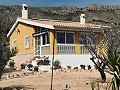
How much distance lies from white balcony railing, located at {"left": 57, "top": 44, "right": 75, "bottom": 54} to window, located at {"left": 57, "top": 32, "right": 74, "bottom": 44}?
39 centimetres

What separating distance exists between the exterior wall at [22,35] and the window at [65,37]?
4392 millimetres

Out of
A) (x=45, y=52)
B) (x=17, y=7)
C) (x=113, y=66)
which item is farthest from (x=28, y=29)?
(x=17, y=7)

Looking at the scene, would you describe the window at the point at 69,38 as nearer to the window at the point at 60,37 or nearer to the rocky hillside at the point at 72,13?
the window at the point at 60,37

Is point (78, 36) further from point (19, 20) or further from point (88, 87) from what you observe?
point (88, 87)

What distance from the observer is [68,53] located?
2798 centimetres

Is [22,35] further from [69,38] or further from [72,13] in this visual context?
[72,13]

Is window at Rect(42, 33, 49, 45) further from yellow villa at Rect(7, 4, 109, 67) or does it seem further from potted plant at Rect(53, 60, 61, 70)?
potted plant at Rect(53, 60, 61, 70)

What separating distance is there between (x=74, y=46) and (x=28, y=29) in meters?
6.12

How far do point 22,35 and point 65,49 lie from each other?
8053 mm

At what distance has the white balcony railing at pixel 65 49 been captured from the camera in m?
27.6

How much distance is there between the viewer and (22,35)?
34.2 metres

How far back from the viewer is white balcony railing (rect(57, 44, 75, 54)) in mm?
27581

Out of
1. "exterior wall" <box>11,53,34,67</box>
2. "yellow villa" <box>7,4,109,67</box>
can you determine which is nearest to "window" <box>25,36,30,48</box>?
"yellow villa" <box>7,4,109,67</box>

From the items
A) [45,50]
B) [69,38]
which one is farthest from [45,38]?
[69,38]
